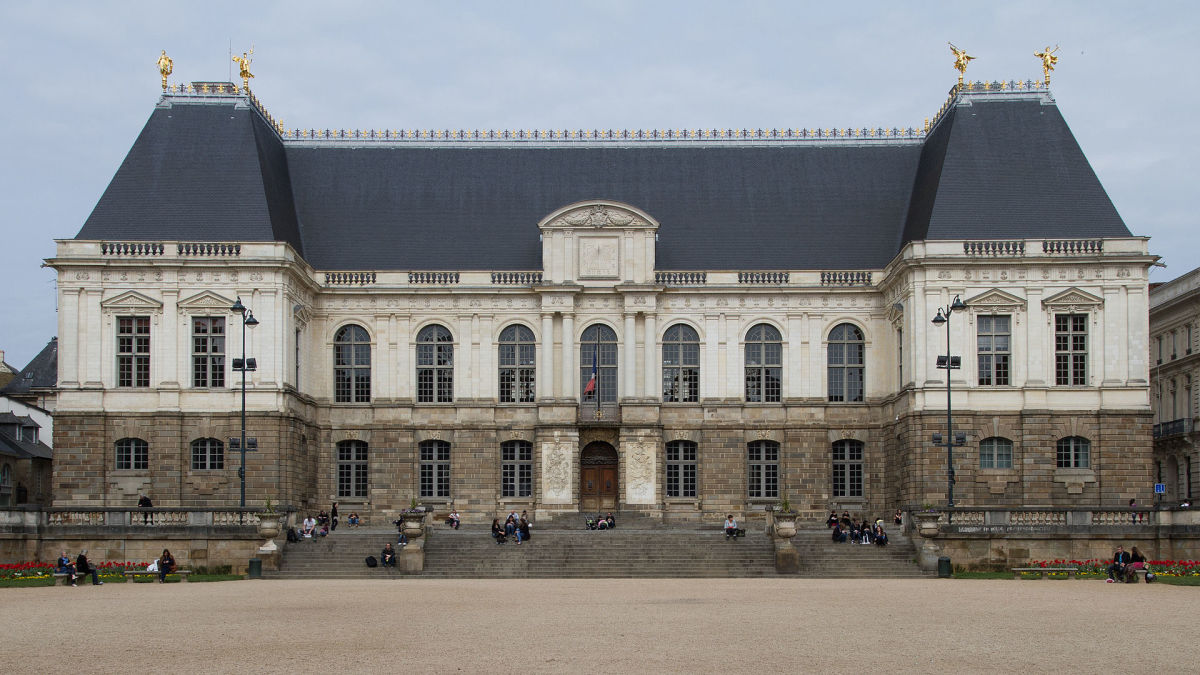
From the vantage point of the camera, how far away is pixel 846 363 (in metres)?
54.3

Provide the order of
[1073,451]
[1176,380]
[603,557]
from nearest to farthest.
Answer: [603,557] → [1073,451] → [1176,380]

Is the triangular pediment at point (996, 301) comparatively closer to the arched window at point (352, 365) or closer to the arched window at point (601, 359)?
the arched window at point (601, 359)

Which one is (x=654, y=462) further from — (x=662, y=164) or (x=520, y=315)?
(x=662, y=164)

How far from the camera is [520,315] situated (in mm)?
54500

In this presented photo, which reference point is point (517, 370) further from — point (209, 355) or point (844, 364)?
point (844, 364)

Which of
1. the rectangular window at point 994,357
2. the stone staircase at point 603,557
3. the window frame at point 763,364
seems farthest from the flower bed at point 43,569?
the rectangular window at point 994,357

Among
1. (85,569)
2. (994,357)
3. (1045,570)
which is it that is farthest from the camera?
(994,357)

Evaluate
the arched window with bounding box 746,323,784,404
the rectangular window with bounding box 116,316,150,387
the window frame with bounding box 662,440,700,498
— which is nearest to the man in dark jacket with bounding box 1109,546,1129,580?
the arched window with bounding box 746,323,784,404

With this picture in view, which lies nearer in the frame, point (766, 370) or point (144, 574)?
point (144, 574)

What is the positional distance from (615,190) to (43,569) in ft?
93.4

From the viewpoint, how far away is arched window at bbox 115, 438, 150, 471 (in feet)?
163

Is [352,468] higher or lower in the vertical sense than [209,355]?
lower

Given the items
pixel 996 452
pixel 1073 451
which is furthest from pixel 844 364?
pixel 1073 451

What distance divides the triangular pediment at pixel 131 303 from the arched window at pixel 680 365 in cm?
1906
